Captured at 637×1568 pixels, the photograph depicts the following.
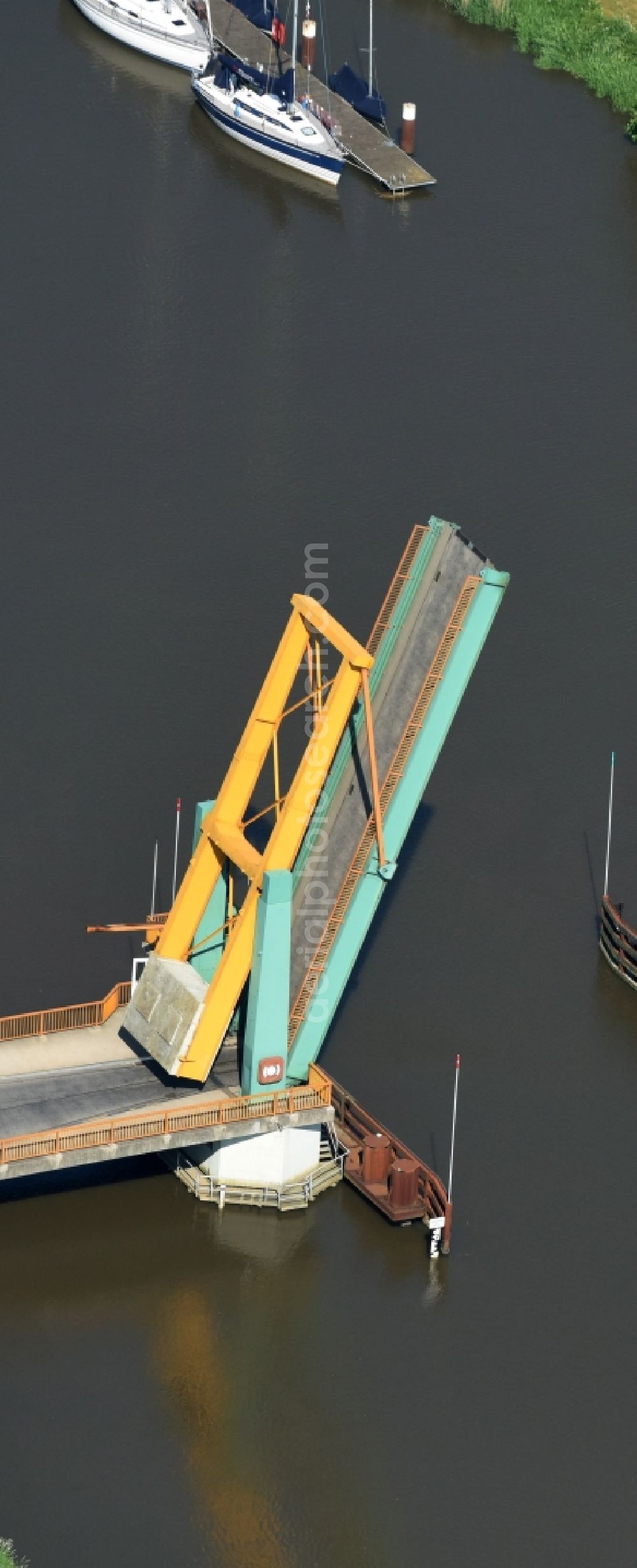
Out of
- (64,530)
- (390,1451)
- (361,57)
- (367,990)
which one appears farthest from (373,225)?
(390,1451)

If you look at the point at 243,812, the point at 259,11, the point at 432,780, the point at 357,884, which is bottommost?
the point at 432,780

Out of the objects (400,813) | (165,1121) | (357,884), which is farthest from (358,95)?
(165,1121)

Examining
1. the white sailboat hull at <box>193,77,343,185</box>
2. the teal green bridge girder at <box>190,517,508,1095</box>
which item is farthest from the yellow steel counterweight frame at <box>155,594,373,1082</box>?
the white sailboat hull at <box>193,77,343,185</box>

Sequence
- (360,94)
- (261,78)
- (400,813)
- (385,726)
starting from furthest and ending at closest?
1. (360,94)
2. (261,78)
3. (385,726)
4. (400,813)

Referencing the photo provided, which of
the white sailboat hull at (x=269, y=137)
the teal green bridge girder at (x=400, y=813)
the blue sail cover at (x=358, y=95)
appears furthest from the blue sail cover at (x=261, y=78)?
the teal green bridge girder at (x=400, y=813)

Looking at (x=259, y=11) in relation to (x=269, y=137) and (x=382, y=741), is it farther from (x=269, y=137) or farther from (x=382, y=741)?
(x=382, y=741)

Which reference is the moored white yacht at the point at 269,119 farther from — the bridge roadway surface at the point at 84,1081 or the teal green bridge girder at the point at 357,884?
the bridge roadway surface at the point at 84,1081
